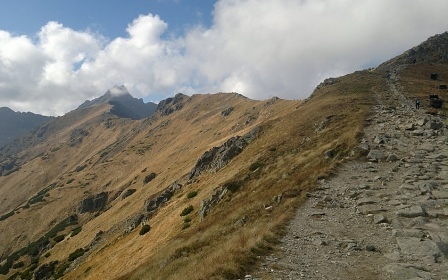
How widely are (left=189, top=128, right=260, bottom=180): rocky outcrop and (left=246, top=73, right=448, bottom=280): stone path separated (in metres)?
26.7

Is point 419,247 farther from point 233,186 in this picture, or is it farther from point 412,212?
point 233,186

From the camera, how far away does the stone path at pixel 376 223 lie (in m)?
12.8

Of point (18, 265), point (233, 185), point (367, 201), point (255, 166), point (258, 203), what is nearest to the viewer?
point (367, 201)

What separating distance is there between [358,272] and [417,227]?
17.2ft

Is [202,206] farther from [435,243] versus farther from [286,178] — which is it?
[435,243]

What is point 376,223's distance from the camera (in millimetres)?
17203

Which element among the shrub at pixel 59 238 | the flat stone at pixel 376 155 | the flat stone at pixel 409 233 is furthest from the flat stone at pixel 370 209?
the shrub at pixel 59 238

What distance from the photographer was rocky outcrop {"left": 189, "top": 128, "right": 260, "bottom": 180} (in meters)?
54.3

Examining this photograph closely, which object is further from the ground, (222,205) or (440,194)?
(222,205)

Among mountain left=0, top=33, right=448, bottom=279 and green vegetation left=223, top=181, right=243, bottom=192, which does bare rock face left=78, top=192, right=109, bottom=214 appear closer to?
mountain left=0, top=33, right=448, bottom=279

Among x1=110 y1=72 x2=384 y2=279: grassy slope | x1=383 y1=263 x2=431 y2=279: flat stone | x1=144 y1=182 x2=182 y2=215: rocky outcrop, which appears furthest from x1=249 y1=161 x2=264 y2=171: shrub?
x1=383 y1=263 x2=431 y2=279: flat stone

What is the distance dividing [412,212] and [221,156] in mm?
39951

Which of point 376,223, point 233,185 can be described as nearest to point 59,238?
point 233,185

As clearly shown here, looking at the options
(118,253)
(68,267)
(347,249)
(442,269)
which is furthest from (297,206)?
(68,267)
